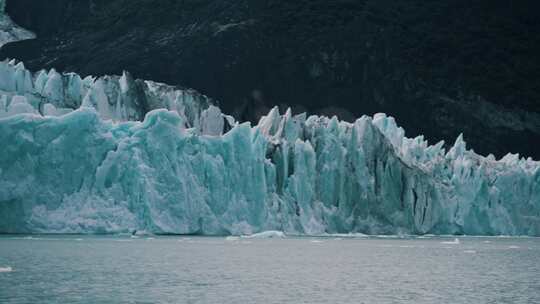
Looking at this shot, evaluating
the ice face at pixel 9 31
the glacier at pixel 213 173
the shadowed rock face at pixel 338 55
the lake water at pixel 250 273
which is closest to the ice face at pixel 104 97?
the glacier at pixel 213 173

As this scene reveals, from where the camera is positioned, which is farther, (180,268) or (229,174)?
(229,174)

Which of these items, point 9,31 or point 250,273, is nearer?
point 250,273

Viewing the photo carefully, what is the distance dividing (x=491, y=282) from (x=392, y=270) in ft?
13.0

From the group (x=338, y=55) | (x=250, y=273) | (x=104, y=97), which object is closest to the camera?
Answer: (x=250, y=273)

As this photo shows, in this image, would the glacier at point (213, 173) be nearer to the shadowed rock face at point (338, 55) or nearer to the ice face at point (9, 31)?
the shadowed rock face at point (338, 55)

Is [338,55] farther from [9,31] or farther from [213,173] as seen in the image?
[213,173]

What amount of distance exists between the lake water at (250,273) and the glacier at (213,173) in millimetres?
1366

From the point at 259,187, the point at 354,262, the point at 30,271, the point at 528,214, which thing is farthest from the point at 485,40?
the point at 30,271

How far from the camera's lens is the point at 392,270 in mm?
29156

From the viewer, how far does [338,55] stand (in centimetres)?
8962

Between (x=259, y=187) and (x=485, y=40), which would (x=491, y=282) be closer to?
(x=259, y=187)

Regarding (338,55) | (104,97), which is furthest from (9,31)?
(104,97)

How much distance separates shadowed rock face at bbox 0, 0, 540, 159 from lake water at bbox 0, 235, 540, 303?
149 ft

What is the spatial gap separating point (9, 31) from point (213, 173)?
68.1m
